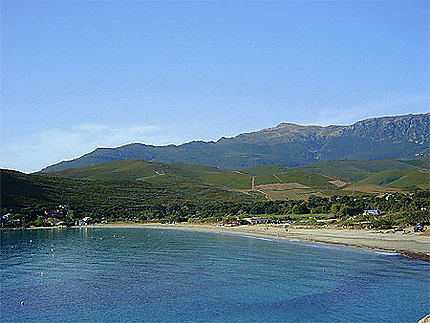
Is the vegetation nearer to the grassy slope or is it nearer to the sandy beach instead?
the grassy slope

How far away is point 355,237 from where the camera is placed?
72.9 m

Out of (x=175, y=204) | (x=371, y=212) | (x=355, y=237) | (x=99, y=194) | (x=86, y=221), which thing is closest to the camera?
(x=355, y=237)

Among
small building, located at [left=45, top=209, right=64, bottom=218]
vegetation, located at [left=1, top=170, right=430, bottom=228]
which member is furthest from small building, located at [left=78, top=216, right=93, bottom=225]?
small building, located at [left=45, top=209, right=64, bottom=218]

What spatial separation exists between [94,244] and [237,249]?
88.4 feet

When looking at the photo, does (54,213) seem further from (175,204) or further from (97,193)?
(175,204)

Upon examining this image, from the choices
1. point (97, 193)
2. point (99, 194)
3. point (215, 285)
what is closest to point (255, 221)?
point (215, 285)

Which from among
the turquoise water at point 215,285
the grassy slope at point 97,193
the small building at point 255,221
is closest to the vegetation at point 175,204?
the grassy slope at point 97,193

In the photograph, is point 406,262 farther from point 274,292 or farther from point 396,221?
point 396,221

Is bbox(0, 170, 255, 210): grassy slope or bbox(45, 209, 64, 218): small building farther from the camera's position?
bbox(0, 170, 255, 210): grassy slope

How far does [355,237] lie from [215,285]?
1516 inches

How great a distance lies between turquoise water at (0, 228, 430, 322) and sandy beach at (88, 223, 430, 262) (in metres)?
3.47

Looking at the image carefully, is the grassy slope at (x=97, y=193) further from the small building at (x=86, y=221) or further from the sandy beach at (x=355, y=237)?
the sandy beach at (x=355, y=237)

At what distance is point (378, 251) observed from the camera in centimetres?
6012

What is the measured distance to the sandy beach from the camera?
196 ft
